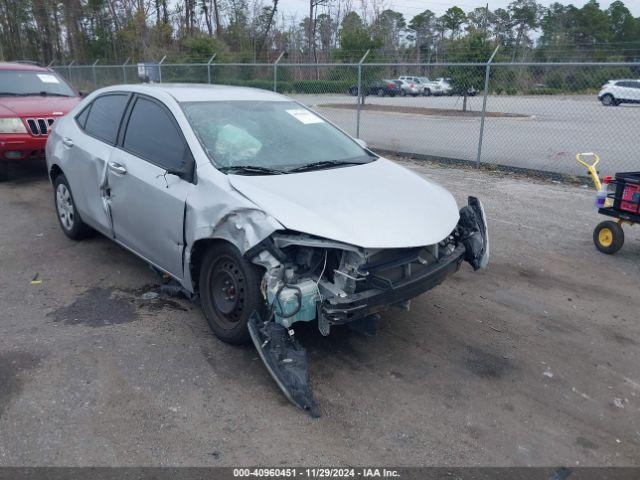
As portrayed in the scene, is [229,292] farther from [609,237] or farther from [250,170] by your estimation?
[609,237]

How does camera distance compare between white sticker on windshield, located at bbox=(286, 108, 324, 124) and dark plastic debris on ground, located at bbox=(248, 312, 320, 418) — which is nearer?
dark plastic debris on ground, located at bbox=(248, 312, 320, 418)

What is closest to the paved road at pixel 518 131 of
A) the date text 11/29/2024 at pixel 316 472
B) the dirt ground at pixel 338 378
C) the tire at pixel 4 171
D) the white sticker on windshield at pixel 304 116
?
the dirt ground at pixel 338 378

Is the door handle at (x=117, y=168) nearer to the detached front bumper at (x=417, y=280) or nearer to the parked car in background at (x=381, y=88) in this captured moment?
the detached front bumper at (x=417, y=280)

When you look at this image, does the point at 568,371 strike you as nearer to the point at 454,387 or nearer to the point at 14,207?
the point at 454,387

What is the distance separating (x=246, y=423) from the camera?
3002 mm

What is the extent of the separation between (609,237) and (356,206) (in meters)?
3.71

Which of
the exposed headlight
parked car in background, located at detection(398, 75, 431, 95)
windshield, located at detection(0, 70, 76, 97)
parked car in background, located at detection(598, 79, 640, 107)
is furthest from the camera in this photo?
parked car in background, located at detection(398, 75, 431, 95)

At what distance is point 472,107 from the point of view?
52.1ft

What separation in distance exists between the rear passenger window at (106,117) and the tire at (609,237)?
4999mm

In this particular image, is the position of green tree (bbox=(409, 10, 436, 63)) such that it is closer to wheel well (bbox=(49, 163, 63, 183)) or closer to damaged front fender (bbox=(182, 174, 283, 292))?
wheel well (bbox=(49, 163, 63, 183))

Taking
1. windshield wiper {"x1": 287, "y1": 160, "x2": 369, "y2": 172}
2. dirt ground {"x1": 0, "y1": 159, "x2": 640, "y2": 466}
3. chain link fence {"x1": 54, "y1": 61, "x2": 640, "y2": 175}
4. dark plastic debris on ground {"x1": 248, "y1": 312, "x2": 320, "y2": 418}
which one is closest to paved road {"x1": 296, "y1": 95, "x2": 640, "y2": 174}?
chain link fence {"x1": 54, "y1": 61, "x2": 640, "y2": 175}

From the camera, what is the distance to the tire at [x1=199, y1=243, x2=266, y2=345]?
3.36 m

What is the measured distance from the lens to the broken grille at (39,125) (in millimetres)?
8008

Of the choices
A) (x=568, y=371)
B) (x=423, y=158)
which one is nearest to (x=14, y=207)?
(x=568, y=371)
